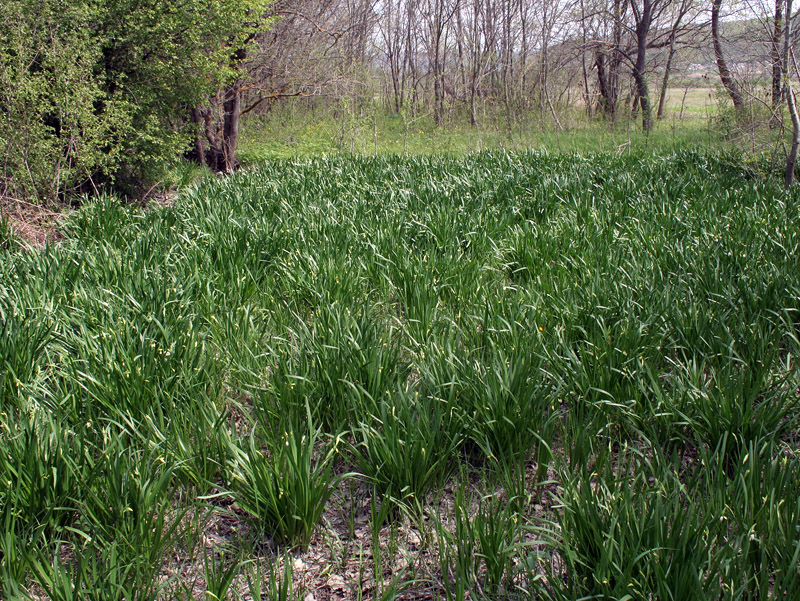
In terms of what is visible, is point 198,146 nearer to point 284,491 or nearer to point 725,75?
point 725,75

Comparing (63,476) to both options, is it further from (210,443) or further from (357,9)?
(357,9)

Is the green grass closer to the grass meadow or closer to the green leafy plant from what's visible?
the grass meadow

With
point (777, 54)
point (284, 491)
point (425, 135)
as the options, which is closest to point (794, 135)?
point (777, 54)

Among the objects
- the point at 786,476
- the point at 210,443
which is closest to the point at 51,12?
the point at 210,443

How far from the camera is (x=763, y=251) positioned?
413 cm

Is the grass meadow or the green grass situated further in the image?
the green grass

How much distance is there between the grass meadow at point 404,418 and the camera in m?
1.70

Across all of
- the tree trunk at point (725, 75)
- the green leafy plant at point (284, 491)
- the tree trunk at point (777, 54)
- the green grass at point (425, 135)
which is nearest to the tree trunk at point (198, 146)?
the green grass at point (425, 135)

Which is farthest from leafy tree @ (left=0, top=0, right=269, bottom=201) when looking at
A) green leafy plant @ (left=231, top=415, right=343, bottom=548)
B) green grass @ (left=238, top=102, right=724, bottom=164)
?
green leafy plant @ (left=231, top=415, right=343, bottom=548)

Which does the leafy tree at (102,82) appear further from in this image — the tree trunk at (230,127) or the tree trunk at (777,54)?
the tree trunk at (777,54)

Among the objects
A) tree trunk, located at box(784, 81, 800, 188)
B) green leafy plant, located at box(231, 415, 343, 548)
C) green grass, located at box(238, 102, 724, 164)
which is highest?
green grass, located at box(238, 102, 724, 164)

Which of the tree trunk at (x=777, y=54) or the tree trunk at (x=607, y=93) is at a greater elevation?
the tree trunk at (x=607, y=93)

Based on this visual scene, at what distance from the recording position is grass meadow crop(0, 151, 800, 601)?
1.70m

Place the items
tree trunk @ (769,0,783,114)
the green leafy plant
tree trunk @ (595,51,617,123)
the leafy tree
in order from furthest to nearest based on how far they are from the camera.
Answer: tree trunk @ (595,51,617,123) < tree trunk @ (769,0,783,114) < the leafy tree < the green leafy plant
